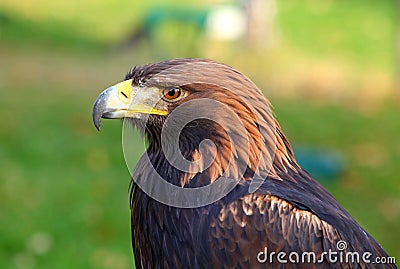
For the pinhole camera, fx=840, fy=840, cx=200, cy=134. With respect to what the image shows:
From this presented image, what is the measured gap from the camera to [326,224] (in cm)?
373

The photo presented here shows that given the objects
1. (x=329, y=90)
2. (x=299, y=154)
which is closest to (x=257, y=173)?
(x=299, y=154)

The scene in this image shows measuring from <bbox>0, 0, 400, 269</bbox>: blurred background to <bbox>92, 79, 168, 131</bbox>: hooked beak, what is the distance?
0.31 metres

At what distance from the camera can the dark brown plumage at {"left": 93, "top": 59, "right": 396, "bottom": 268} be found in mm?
3729

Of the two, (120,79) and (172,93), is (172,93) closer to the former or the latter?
(172,93)

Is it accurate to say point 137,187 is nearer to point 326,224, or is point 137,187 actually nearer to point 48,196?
point 326,224

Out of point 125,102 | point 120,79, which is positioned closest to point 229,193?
point 125,102

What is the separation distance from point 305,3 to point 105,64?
866cm

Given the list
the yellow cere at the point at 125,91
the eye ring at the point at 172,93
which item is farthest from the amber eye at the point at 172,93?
the yellow cere at the point at 125,91

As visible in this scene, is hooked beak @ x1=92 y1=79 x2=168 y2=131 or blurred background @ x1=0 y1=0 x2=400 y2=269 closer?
hooked beak @ x1=92 y1=79 x2=168 y2=131

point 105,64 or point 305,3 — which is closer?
point 105,64

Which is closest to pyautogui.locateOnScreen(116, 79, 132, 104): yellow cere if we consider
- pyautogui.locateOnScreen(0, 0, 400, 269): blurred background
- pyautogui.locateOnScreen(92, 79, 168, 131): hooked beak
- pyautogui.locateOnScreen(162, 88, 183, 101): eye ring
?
pyautogui.locateOnScreen(92, 79, 168, 131): hooked beak

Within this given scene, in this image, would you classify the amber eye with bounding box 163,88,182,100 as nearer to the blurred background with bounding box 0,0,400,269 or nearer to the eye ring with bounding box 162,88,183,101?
the eye ring with bounding box 162,88,183,101

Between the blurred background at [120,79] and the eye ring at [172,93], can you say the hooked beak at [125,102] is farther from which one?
the blurred background at [120,79]

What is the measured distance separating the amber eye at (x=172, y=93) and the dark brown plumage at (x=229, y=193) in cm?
2
